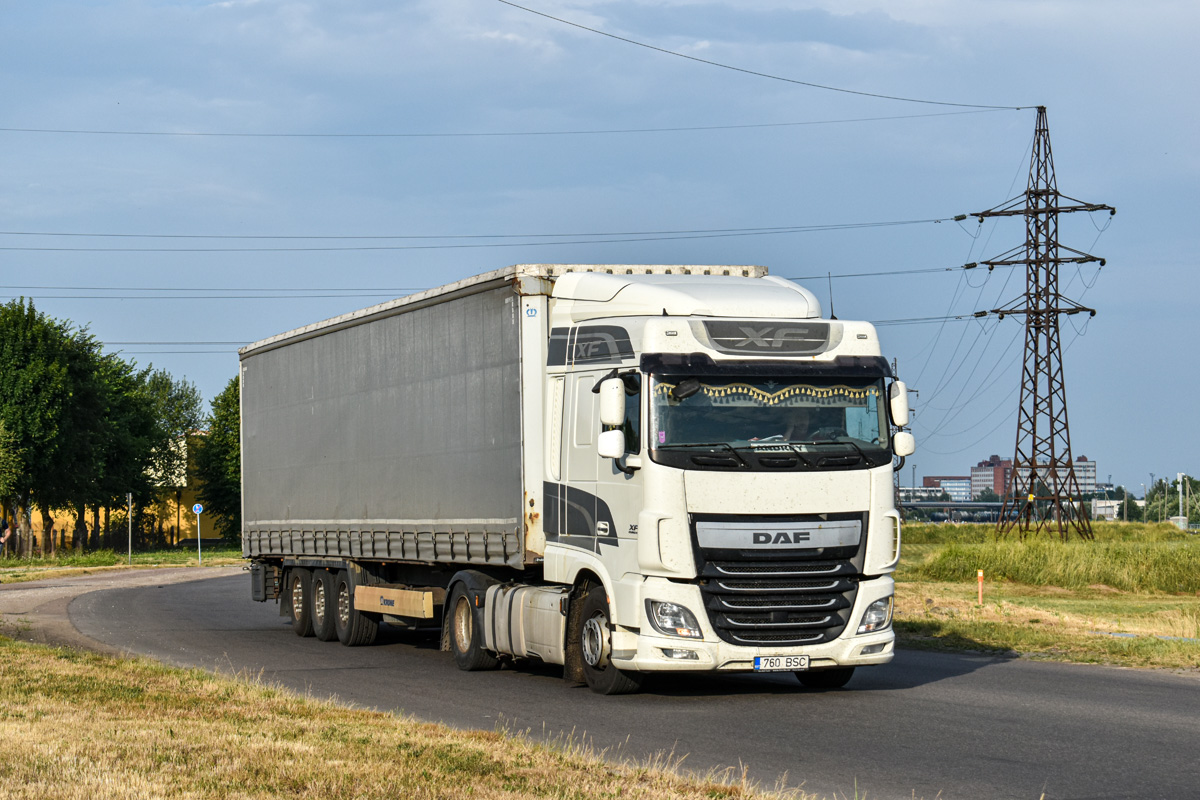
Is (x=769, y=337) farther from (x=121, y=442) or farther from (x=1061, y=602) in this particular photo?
(x=121, y=442)

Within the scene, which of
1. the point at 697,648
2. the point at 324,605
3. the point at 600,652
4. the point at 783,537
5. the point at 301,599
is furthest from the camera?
the point at 301,599

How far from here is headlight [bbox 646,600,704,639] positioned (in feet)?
41.1

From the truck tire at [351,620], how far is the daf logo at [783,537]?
826 cm

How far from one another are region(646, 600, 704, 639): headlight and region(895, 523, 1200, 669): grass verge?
6604mm

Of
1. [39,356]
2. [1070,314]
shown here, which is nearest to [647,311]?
[1070,314]

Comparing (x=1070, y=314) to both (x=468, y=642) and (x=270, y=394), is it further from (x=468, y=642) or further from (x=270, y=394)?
(x=468, y=642)

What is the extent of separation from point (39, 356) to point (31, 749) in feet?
203

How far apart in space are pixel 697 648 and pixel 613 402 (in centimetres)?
224

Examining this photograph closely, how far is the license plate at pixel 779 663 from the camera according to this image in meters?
12.6

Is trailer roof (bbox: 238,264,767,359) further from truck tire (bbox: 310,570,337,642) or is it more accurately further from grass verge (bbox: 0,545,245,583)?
grass verge (bbox: 0,545,245,583)

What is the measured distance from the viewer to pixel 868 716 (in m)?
12.0

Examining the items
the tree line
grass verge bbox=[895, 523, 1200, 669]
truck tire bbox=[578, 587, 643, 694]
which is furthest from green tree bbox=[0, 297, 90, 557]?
truck tire bbox=[578, 587, 643, 694]

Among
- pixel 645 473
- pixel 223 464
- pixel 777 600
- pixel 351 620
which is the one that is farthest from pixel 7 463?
pixel 777 600

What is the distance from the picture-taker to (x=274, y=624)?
968 inches
